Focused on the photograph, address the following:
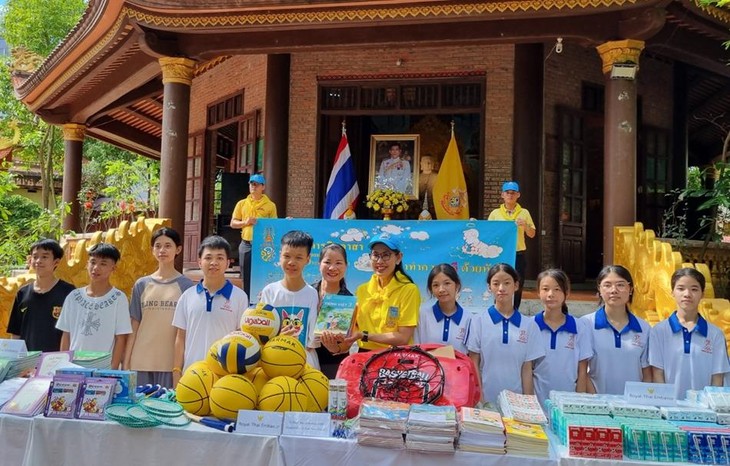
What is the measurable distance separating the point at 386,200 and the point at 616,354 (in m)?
6.85

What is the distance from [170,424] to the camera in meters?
2.78

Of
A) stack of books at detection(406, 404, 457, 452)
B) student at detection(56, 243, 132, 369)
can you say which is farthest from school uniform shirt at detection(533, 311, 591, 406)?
student at detection(56, 243, 132, 369)

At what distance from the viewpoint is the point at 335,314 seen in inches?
133

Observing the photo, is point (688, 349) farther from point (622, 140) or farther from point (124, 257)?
point (124, 257)

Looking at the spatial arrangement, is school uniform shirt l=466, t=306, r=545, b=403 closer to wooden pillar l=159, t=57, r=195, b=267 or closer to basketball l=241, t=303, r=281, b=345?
basketball l=241, t=303, r=281, b=345

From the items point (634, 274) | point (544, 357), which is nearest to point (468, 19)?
point (634, 274)

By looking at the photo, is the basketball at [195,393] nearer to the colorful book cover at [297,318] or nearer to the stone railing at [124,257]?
the colorful book cover at [297,318]

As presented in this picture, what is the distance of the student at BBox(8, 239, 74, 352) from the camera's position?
431 cm

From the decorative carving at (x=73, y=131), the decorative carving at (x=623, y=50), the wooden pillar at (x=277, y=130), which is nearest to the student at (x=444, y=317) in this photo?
the decorative carving at (x=623, y=50)

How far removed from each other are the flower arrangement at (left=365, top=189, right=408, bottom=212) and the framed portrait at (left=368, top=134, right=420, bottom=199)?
368mm

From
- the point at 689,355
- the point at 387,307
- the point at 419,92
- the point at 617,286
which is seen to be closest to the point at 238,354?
the point at 387,307

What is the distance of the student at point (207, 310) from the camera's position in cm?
375

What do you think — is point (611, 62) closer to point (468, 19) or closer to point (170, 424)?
point (468, 19)

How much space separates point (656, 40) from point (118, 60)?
8.36m
